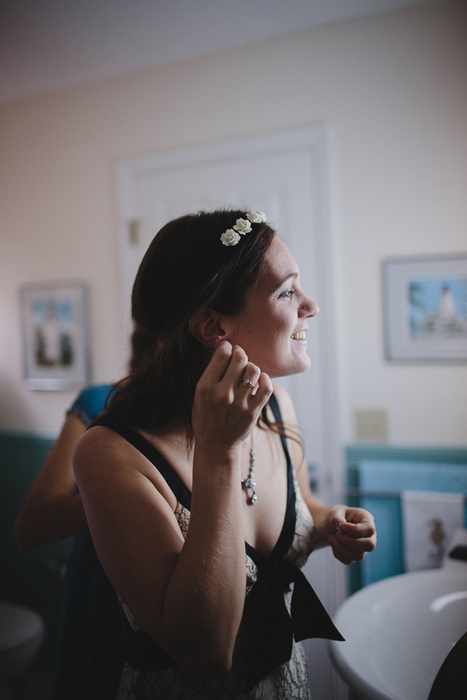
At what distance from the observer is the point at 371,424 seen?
3.34 ft

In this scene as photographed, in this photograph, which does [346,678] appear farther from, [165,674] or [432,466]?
[432,466]

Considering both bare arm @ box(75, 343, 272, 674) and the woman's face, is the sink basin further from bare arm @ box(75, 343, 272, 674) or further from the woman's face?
the woman's face

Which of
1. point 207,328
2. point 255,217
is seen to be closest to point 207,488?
point 207,328

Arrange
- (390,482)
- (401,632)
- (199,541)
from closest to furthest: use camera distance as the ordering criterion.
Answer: (199,541), (401,632), (390,482)

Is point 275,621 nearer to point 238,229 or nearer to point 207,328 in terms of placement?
point 207,328

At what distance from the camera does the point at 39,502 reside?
0.52 metres

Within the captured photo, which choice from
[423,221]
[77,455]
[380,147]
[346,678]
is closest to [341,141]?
[380,147]

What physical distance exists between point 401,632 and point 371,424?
0.60m

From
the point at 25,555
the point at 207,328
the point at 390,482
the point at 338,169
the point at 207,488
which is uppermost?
the point at 338,169

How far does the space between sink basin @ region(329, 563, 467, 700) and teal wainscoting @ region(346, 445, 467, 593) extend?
3.2 inches

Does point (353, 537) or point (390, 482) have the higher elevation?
point (353, 537)

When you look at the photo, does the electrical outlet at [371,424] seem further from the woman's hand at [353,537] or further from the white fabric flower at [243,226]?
the white fabric flower at [243,226]

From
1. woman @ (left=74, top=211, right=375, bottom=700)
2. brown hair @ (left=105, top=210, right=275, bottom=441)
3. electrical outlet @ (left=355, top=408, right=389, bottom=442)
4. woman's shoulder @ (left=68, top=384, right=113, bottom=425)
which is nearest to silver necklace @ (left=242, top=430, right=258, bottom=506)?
woman @ (left=74, top=211, right=375, bottom=700)

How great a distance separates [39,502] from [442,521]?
63 cm
